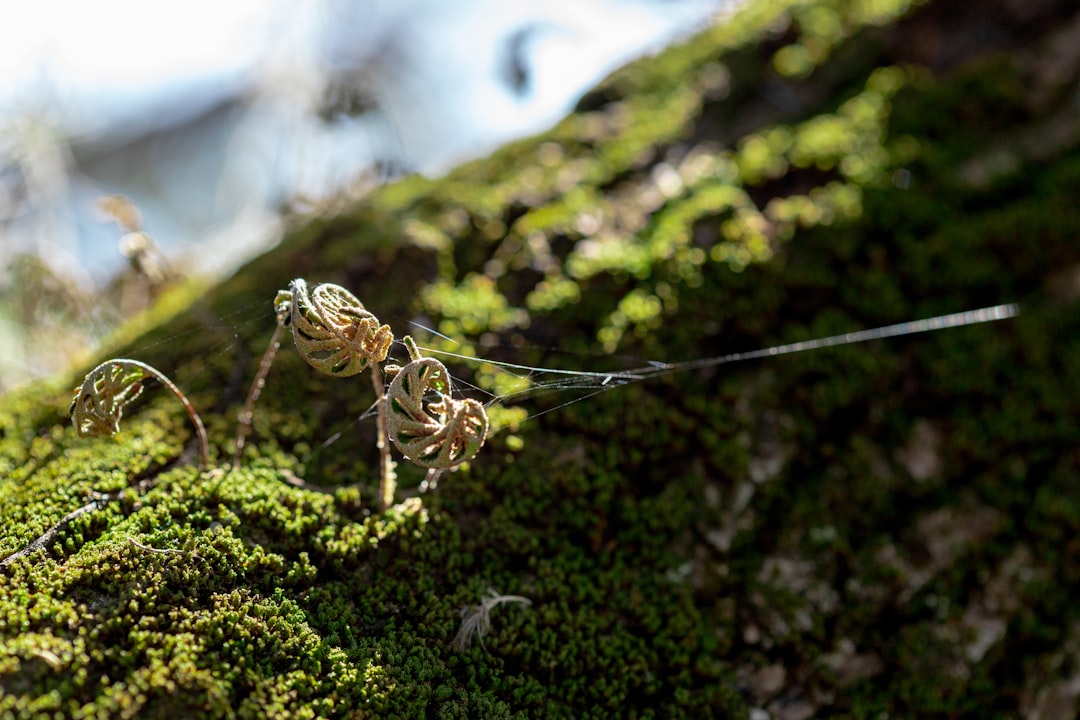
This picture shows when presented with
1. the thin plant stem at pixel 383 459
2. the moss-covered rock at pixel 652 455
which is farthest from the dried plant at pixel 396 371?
the moss-covered rock at pixel 652 455

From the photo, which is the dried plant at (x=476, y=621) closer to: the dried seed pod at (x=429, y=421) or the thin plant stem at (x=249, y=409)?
the dried seed pod at (x=429, y=421)

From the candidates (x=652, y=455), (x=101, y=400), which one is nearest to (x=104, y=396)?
(x=101, y=400)

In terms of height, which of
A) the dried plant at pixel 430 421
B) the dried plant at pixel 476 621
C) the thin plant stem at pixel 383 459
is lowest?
the dried plant at pixel 476 621

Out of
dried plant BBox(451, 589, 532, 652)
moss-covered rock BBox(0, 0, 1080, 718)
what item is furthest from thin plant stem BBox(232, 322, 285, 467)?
dried plant BBox(451, 589, 532, 652)

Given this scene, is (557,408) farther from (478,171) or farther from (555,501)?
(478,171)

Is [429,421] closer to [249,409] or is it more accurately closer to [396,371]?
[396,371]

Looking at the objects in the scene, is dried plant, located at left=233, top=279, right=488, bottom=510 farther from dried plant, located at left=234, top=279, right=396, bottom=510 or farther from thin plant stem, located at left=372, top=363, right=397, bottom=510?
thin plant stem, located at left=372, top=363, right=397, bottom=510
